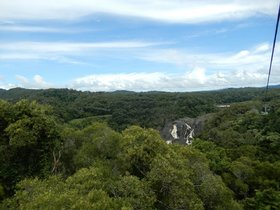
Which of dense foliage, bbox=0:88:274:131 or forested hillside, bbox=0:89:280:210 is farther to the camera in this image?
dense foliage, bbox=0:88:274:131

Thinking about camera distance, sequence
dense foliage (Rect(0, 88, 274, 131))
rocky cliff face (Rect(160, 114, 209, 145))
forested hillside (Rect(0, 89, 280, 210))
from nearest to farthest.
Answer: forested hillside (Rect(0, 89, 280, 210))
rocky cliff face (Rect(160, 114, 209, 145))
dense foliage (Rect(0, 88, 274, 131))

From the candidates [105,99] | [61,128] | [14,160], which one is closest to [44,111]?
[61,128]

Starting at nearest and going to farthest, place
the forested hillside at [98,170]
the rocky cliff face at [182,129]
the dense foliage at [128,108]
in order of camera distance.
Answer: the forested hillside at [98,170] → the rocky cliff face at [182,129] → the dense foliage at [128,108]

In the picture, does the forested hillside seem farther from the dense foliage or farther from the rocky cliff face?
the dense foliage

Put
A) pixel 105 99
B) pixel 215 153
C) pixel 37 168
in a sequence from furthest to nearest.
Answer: pixel 105 99 → pixel 215 153 → pixel 37 168

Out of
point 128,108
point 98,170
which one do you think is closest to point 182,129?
point 128,108

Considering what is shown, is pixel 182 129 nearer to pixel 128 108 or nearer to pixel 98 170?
pixel 128 108

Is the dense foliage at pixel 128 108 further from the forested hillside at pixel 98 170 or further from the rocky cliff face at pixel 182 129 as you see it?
the forested hillside at pixel 98 170

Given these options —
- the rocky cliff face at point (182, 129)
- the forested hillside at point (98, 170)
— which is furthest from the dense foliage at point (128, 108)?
the forested hillside at point (98, 170)

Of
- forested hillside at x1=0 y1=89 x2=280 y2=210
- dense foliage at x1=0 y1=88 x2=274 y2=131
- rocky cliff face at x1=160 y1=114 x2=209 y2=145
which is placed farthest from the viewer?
dense foliage at x1=0 y1=88 x2=274 y2=131

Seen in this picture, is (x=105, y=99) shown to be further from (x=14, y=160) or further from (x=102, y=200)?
(x=102, y=200)

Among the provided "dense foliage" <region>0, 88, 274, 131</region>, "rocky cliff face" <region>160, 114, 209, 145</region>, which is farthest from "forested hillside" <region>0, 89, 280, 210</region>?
"dense foliage" <region>0, 88, 274, 131</region>
